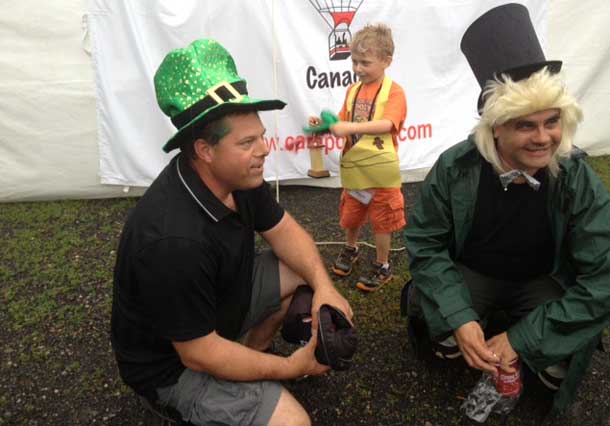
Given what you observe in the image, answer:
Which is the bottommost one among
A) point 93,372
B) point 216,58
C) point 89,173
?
point 93,372

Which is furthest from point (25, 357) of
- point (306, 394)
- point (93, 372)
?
point (306, 394)

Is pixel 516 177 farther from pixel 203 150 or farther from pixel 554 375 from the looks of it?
pixel 203 150

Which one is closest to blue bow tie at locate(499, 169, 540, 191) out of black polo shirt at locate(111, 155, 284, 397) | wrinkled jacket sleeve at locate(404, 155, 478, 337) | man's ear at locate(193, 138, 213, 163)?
wrinkled jacket sleeve at locate(404, 155, 478, 337)

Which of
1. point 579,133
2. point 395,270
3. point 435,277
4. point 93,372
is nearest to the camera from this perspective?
point 435,277

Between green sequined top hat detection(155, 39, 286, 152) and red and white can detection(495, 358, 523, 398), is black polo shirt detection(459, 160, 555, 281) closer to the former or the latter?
red and white can detection(495, 358, 523, 398)

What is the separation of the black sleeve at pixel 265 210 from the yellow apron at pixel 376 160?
0.95 m

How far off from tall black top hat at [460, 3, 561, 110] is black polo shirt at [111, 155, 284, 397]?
3.90ft

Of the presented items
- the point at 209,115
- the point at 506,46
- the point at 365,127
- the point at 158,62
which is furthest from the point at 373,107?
the point at 158,62

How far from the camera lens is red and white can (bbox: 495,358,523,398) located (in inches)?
75.4

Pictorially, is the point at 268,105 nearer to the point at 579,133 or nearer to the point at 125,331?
the point at 125,331

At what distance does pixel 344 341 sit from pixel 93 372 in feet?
4.94

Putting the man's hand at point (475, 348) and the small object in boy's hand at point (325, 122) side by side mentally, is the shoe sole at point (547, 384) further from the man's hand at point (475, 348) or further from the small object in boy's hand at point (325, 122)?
the small object in boy's hand at point (325, 122)

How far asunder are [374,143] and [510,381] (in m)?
1.57

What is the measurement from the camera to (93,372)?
7.95 feet
